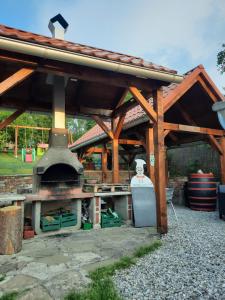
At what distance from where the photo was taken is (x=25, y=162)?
15.1 meters

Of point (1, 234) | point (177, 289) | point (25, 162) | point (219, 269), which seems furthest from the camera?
point (25, 162)

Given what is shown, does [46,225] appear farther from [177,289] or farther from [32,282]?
[177,289]

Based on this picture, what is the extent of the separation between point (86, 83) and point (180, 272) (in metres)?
4.45

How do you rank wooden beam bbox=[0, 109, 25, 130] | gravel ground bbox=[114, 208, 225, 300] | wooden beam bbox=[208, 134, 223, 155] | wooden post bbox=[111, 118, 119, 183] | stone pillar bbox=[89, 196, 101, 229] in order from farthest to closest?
1. wooden post bbox=[111, 118, 119, 183]
2. wooden beam bbox=[208, 134, 223, 155]
3. wooden beam bbox=[0, 109, 25, 130]
4. stone pillar bbox=[89, 196, 101, 229]
5. gravel ground bbox=[114, 208, 225, 300]

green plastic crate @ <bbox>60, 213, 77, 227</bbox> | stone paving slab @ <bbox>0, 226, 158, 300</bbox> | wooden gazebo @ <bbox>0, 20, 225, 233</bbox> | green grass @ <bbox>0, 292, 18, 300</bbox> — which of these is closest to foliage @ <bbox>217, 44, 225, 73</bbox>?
wooden gazebo @ <bbox>0, 20, 225, 233</bbox>

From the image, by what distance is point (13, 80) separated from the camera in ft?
10.5

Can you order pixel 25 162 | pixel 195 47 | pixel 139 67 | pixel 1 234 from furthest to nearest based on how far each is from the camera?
pixel 25 162
pixel 195 47
pixel 139 67
pixel 1 234

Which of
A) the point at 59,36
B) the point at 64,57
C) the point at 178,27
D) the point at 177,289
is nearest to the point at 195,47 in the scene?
the point at 178,27

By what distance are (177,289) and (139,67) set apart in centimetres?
319

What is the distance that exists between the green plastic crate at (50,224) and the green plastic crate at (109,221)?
0.91 meters

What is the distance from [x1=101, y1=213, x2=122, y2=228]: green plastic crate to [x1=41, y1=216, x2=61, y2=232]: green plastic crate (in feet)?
2.99

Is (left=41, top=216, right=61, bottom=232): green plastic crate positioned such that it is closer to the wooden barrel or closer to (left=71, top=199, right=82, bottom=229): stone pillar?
(left=71, top=199, right=82, bottom=229): stone pillar

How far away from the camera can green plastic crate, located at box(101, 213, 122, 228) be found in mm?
4492

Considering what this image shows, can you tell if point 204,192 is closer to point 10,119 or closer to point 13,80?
point 10,119
